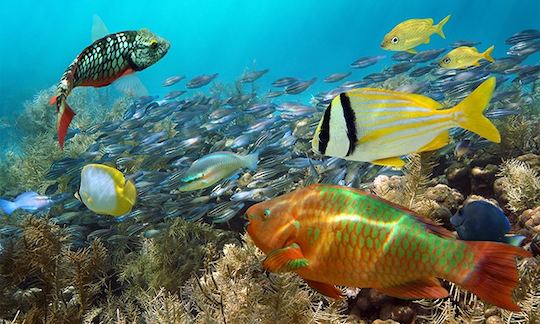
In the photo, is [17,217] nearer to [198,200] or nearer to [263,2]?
[198,200]

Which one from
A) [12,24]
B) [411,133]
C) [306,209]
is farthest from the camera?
[12,24]

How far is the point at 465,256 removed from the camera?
4.02ft

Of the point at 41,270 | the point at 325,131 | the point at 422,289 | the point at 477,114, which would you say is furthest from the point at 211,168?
the point at 422,289

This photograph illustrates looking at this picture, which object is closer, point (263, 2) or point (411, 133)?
point (411, 133)

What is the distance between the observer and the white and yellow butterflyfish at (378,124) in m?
1.75

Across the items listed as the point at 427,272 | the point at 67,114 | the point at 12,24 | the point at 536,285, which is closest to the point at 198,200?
the point at 67,114

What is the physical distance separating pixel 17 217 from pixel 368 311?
7917 millimetres

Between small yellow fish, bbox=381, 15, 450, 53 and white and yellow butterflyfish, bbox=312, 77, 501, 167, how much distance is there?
495cm

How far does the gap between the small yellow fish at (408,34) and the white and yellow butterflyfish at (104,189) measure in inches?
194

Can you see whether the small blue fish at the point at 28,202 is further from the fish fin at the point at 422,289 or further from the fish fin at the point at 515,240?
the fish fin at the point at 515,240

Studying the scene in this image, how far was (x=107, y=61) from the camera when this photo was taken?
204 centimetres

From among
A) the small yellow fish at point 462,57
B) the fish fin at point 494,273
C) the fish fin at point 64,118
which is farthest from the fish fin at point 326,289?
the small yellow fish at point 462,57

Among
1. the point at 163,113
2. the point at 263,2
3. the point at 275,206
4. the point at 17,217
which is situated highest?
the point at 263,2

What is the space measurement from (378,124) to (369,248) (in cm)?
63
